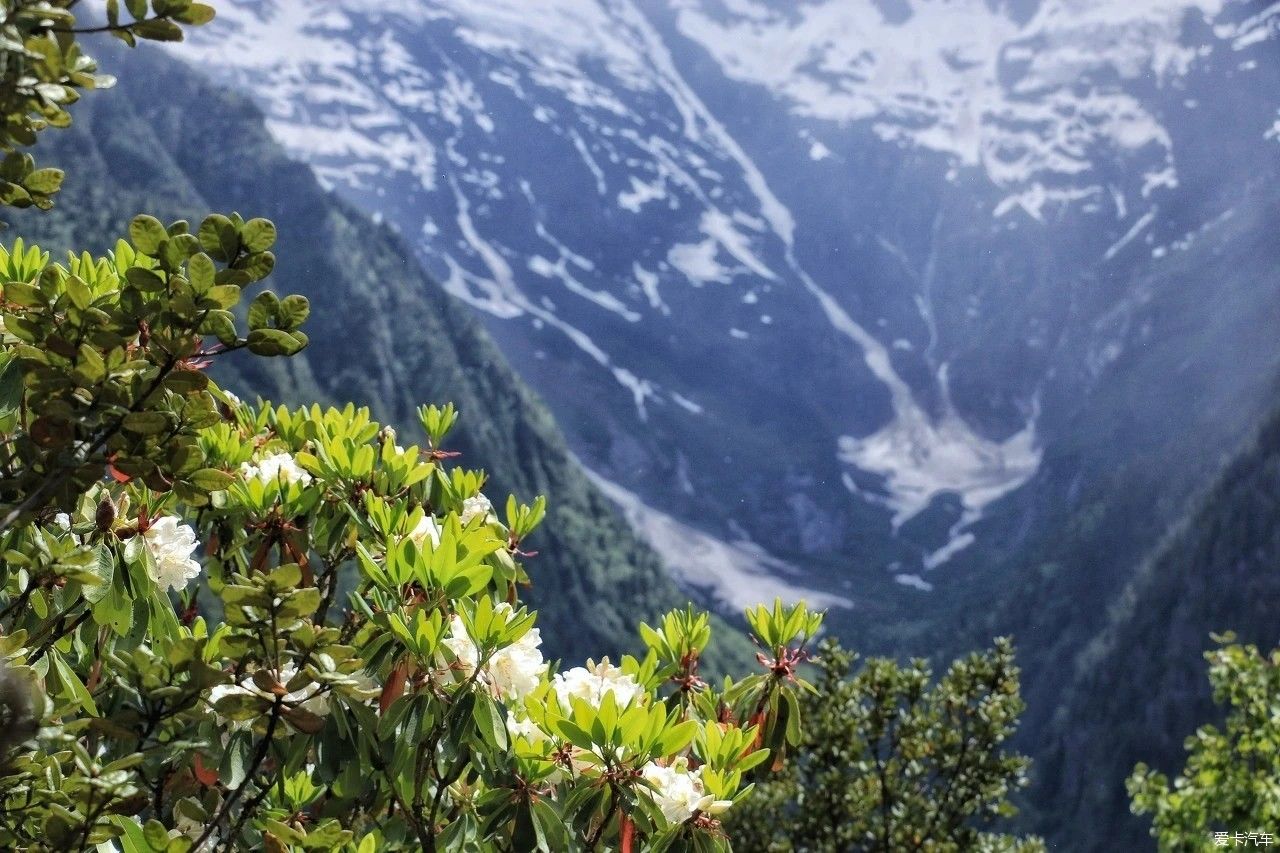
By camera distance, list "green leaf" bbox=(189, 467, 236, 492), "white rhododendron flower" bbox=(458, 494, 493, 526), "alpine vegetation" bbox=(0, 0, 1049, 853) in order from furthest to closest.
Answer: "white rhododendron flower" bbox=(458, 494, 493, 526)
"green leaf" bbox=(189, 467, 236, 492)
"alpine vegetation" bbox=(0, 0, 1049, 853)

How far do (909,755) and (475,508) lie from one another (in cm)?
1123

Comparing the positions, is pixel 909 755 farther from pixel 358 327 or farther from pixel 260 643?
pixel 358 327

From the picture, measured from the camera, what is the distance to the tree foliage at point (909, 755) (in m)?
13.5

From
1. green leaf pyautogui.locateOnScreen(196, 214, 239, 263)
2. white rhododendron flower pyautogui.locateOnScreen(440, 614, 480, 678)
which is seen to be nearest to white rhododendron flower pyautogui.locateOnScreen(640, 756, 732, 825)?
white rhododendron flower pyautogui.locateOnScreen(440, 614, 480, 678)

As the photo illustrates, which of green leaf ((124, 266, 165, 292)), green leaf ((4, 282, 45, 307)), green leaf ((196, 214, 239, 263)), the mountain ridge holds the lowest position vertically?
the mountain ridge

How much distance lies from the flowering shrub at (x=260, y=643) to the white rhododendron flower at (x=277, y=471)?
2 centimetres

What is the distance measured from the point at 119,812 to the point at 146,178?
19149 centimetres

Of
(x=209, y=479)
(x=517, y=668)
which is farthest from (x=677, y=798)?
(x=209, y=479)

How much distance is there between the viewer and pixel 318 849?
2.65m

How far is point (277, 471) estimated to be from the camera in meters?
3.73

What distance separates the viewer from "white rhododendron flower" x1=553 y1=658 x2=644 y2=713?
3.20 m

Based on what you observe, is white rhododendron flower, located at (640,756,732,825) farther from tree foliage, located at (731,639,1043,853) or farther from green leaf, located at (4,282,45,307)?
tree foliage, located at (731,639,1043,853)

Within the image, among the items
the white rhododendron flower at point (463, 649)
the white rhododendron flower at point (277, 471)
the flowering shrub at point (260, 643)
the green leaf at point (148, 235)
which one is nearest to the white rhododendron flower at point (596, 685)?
the flowering shrub at point (260, 643)

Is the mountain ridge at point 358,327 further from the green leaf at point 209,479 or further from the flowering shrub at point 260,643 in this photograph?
the green leaf at point 209,479
